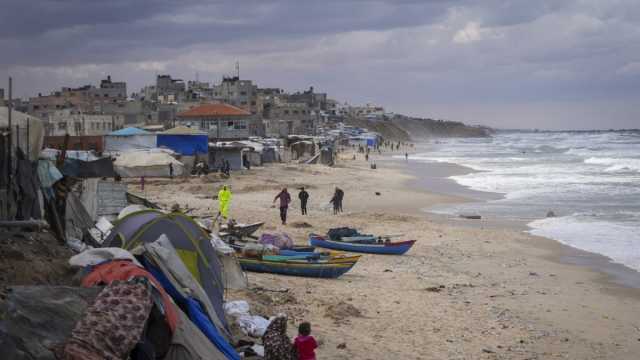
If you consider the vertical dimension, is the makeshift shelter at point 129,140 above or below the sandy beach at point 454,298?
above

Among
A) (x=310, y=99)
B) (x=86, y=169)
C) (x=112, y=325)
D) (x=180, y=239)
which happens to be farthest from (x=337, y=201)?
(x=310, y=99)

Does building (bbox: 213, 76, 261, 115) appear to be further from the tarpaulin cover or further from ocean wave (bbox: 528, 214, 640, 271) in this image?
the tarpaulin cover

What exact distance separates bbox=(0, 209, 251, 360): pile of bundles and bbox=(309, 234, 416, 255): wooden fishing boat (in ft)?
31.1

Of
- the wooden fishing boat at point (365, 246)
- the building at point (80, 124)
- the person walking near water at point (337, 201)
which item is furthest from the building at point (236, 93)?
the wooden fishing boat at point (365, 246)

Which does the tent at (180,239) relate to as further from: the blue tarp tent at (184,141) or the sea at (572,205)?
the blue tarp tent at (184,141)

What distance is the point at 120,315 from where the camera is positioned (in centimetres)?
691

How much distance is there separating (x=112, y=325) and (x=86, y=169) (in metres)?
10.6

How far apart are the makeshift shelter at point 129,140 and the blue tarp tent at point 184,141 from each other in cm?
52

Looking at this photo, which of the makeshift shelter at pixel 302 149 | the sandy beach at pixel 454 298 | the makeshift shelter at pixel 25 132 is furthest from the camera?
the makeshift shelter at pixel 302 149

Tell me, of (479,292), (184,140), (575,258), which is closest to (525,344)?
(479,292)

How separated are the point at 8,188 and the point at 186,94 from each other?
324 feet

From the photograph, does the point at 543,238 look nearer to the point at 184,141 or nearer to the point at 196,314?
the point at 196,314

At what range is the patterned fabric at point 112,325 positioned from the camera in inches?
258

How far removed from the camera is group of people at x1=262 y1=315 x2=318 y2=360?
8422mm
